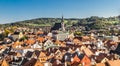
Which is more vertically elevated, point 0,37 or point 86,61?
point 86,61

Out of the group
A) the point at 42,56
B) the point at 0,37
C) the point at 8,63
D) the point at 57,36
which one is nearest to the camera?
the point at 8,63

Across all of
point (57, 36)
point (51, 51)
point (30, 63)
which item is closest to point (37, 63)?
point (30, 63)

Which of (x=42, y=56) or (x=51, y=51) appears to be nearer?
(x=42, y=56)

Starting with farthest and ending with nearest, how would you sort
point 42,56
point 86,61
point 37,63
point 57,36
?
point 57,36, point 42,56, point 86,61, point 37,63

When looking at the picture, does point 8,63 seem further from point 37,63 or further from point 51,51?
point 51,51

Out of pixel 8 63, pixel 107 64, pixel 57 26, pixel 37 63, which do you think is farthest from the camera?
pixel 57 26

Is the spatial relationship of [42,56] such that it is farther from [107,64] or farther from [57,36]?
[57,36]

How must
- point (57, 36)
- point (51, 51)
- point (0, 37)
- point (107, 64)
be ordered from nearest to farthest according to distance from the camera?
point (107, 64) < point (51, 51) < point (57, 36) < point (0, 37)

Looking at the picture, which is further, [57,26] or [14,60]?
[57,26]

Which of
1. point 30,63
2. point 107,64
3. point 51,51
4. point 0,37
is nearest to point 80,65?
point 107,64
